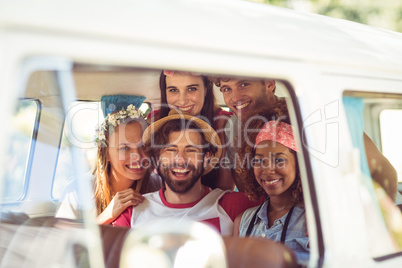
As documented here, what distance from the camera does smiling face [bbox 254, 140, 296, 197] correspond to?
2.68m

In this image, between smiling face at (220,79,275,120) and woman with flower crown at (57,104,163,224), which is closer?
smiling face at (220,79,275,120)

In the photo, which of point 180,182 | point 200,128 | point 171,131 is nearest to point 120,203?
point 180,182

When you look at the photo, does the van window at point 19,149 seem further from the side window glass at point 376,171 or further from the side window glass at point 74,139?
the side window glass at point 376,171

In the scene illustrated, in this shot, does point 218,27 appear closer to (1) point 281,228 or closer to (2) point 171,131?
(1) point 281,228

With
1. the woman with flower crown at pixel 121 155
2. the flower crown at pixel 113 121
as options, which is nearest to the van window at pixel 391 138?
the woman with flower crown at pixel 121 155

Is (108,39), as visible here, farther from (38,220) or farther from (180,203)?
(180,203)

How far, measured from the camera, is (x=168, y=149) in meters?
3.02

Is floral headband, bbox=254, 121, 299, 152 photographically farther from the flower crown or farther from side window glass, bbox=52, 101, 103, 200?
the flower crown

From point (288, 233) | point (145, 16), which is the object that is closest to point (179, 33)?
point (145, 16)

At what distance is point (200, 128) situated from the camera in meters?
3.14

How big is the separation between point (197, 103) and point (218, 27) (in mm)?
1890

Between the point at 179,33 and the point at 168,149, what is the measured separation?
1.58 m

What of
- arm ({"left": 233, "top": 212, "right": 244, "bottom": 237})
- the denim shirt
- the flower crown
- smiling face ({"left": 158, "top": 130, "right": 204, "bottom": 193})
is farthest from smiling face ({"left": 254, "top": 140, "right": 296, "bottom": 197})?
the flower crown

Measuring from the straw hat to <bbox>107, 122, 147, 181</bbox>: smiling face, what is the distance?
114 millimetres
